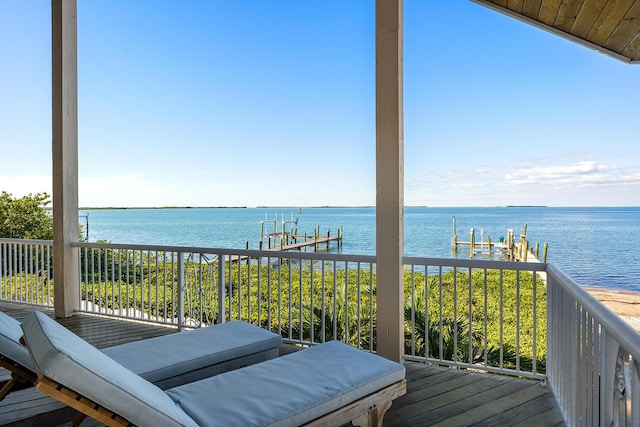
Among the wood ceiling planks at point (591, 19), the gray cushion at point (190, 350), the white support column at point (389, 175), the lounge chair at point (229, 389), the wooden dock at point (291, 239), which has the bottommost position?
the wooden dock at point (291, 239)

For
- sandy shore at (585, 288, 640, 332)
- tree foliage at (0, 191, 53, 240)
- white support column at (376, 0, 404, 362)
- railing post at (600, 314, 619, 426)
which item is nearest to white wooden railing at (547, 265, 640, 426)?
railing post at (600, 314, 619, 426)

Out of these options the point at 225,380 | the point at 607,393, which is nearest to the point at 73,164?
the point at 225,380

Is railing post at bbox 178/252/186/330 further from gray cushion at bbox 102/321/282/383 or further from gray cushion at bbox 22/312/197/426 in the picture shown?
gray cushion at bbox 22/312/197/426

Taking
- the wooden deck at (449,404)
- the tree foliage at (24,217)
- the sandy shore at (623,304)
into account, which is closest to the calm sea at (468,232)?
the sandy shore at (623,304)

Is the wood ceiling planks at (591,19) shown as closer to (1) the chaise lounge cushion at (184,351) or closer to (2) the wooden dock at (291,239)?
(1) the chaise lounge cushion at (184,351)

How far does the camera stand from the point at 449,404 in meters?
2.69

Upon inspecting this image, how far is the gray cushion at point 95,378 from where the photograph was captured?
1358mm

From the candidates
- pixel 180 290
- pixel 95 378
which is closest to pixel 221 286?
pixel 180 290

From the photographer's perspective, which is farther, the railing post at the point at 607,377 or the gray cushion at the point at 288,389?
the gray cushion at the point at 288,389

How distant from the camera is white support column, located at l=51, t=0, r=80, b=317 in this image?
14.9 feet

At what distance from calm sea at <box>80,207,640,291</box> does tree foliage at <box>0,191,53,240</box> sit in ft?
69.4

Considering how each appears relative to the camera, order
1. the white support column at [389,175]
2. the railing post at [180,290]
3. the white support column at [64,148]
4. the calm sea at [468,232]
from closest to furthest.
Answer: the white support column at [389,175], the railing post at [180,290], the white support column at [64,148], the calm sea at [468,232]

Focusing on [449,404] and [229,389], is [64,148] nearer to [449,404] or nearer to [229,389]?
[229,389]

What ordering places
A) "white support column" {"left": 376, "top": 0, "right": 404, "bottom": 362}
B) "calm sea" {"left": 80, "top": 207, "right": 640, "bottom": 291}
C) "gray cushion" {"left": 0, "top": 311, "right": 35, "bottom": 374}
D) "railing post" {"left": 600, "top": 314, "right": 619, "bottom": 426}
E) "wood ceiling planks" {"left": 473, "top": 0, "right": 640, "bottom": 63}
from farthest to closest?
"calm sea" {"left": 80, "top": 207, "right": 640, "bottom": 291} → "white support column" {"left": 376, "top": 0, "right": 404, "bottom": 362} → "wood ceiling planks" {"left": 473, "top": 0, "right": 640, "bottom": 63} → "gray cushion" {"left": 0, "top": 311, "right": 35, "bottom": 374} → "railing post" {"left": 600, "top": 314, "right": 619, "bottom": 426}
